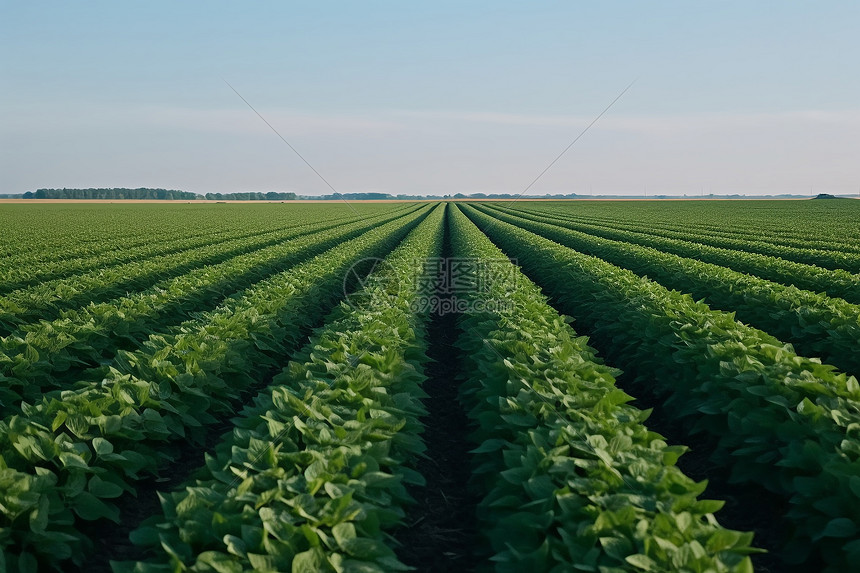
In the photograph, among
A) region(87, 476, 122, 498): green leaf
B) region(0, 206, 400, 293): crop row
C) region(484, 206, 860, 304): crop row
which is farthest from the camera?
region(0, 206, 400, 293): crop row

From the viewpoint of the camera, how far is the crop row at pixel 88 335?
6.71 m

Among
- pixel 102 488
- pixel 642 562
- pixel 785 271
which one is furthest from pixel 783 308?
pixel 102 488

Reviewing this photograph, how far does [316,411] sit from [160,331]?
21.9 feet

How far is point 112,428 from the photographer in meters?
4.69

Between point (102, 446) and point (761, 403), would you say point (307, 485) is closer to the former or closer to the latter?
point (102, 446)

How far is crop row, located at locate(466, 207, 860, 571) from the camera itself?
12.7ft

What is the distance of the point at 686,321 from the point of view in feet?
25.4

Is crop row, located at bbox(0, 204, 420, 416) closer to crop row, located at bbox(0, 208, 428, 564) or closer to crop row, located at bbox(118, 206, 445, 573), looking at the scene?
crop row, located at bbox(0, 208, 428, 564)

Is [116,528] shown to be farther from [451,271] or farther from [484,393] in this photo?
[451,271]

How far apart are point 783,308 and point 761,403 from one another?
5388mm

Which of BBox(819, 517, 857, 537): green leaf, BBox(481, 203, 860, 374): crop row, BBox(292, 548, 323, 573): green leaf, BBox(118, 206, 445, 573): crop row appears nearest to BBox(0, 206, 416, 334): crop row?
BBox(118, 206, 445, 573): crop row

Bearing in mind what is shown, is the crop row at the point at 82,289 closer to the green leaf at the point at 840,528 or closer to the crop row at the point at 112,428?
the crop row at the point at 112,428

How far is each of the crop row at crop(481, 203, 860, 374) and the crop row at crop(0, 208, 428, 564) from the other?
27.6ft

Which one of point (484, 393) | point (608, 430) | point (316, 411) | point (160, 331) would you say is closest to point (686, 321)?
point (484, 393)
